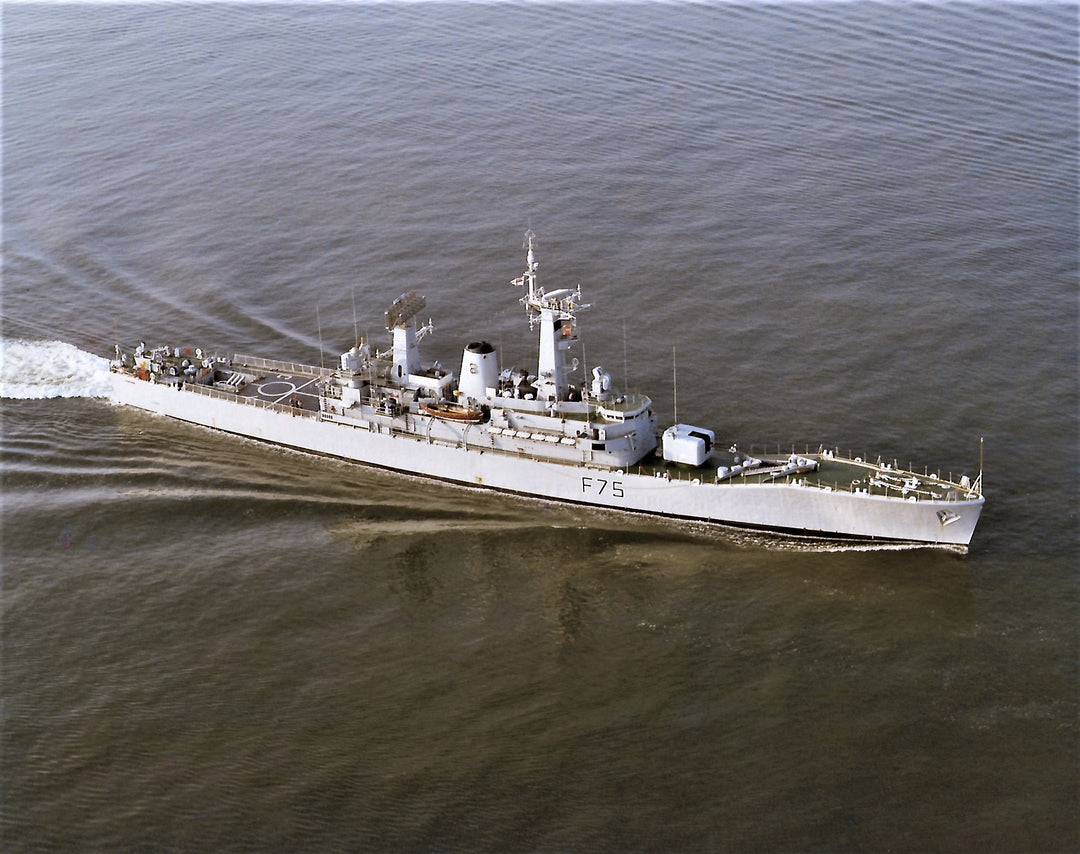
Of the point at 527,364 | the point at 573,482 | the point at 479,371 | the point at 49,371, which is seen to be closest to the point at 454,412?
the point at 479,371

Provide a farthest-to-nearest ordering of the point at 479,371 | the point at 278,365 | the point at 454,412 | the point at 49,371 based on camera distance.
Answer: the point at 49,371
the point at 278,365
the point at 479,371
the point at 454,412

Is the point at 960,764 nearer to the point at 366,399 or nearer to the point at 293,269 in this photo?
the point at 366,399

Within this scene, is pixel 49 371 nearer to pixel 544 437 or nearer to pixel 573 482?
pixel 544 437

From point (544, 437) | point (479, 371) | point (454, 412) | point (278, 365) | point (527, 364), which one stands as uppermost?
point (479, 371)

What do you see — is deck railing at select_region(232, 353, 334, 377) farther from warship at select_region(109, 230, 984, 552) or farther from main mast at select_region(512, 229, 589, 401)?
main mast at select_region(512, 229, 589, 401)

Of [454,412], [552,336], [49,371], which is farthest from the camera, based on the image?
[49,371]

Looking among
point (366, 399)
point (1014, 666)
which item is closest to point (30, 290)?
point (366, 399)

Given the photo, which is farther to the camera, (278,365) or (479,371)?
(278,365)
